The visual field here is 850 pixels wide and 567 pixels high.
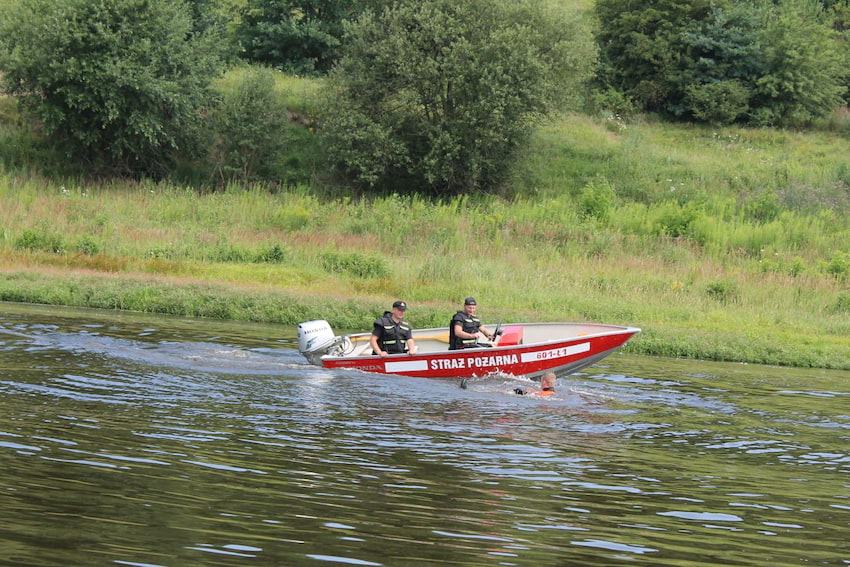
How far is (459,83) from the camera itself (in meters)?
36.9

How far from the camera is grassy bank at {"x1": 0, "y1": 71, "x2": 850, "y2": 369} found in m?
23.5

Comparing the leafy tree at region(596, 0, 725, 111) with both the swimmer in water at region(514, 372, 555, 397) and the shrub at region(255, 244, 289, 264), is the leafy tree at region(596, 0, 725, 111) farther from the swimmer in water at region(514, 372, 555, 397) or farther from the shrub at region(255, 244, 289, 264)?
the swimmer in water at region(514, 372, 555, 397)

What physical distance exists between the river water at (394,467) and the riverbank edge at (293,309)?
12.0 ft

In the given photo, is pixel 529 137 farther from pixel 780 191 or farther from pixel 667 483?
pixel 667 483

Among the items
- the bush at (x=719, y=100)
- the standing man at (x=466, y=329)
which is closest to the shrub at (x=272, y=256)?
the standing man at (x=466, y=329)

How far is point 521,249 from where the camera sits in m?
30.7

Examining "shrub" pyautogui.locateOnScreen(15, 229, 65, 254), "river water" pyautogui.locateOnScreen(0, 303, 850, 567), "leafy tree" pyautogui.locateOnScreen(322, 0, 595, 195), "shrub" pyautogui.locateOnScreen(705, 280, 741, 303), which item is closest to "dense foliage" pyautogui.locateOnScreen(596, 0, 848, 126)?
"leafy tree" pyautogui.locateOnScreen(322, 0, 595, 195)

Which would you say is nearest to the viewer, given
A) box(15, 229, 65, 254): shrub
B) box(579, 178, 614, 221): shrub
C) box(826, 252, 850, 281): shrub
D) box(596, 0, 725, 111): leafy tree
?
box(826, 252, 850, 281): shrub

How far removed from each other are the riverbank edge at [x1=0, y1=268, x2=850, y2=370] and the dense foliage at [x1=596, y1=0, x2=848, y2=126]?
26547 mm

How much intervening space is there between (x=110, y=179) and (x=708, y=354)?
2508cm

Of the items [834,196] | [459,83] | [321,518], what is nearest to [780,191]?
[834,196]

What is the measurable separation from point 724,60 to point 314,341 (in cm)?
3532

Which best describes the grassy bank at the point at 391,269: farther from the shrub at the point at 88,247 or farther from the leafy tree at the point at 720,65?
the leafy tree at the point at 720,65

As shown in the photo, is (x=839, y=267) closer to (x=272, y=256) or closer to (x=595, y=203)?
(x=595, y=203)
